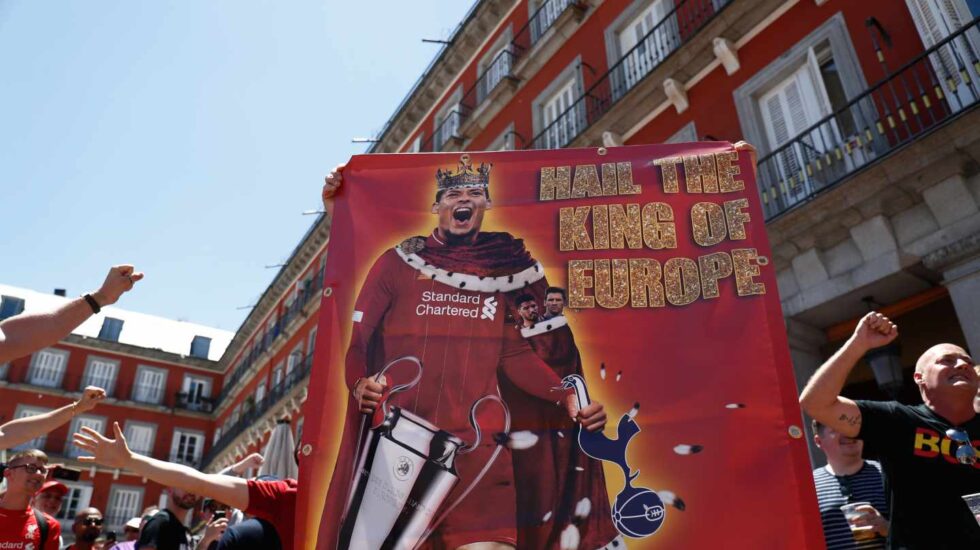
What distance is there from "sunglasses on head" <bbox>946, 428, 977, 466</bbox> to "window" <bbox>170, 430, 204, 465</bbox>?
1489 inches

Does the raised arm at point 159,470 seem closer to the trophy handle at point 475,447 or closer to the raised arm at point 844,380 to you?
the trophy handle at point 475,447

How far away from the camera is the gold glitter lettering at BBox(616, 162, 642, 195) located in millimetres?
3184

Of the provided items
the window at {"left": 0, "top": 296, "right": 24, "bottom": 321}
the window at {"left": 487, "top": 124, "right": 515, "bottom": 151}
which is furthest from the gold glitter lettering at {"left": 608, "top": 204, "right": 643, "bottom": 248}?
the window at {"left": 0, "top": 296, "right": 24, "bottom": 321}

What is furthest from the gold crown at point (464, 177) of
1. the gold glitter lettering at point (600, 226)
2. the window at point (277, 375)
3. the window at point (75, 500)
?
the window at point (75, 500)

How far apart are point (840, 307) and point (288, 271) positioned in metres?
24.5

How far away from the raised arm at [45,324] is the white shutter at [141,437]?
3522 centimetres

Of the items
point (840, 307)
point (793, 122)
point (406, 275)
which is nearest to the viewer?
point (406, 275)

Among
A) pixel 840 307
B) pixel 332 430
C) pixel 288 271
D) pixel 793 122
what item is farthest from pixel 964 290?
pixel 288 271

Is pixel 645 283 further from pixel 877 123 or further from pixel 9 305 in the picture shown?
pixel 9 305

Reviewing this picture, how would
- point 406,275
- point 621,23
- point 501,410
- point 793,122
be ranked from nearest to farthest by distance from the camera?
point 501,410 < point 406,275 < point 793,122 < point 621,23

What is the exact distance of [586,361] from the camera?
9.16 feet

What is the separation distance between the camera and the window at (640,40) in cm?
1156

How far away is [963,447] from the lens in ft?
8.48

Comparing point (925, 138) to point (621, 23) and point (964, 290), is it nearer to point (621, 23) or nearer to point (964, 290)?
point (964, 290)
